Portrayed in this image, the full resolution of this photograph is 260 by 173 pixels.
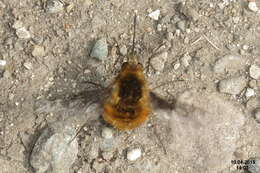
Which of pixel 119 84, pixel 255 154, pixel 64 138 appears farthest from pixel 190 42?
pixel 64 138

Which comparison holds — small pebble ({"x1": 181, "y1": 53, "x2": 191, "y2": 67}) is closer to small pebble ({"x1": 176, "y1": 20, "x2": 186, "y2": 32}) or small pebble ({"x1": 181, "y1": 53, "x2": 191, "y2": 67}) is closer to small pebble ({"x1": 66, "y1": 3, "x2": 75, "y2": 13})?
small pebble ({"x1": 176, "y1": 20, "x2": 186, "y2": 32})

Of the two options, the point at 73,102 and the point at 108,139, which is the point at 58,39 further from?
the point at 108,139

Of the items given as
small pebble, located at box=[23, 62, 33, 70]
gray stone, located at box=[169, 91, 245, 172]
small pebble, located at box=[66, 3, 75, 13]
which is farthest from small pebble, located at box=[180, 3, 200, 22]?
small pebble, located at box=[23, 62, 33, 70]

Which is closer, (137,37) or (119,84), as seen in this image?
(119,84)

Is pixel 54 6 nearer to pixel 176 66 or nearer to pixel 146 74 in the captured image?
pixel 146 74

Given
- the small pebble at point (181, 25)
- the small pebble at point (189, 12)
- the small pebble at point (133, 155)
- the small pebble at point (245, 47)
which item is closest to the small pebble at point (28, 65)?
the small pebble at point (133, 155)

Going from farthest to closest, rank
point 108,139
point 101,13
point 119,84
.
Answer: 1. point 101,13
2. point 108,139
3. point 119,84
